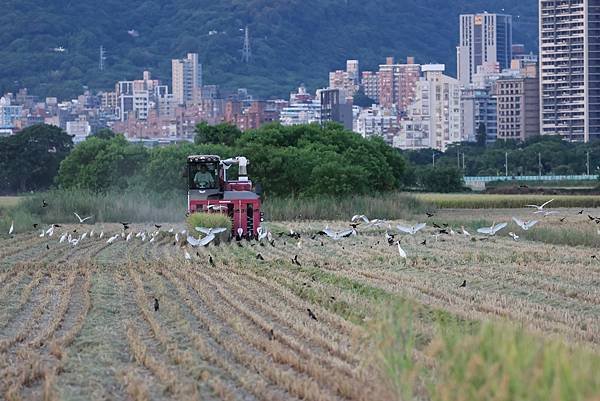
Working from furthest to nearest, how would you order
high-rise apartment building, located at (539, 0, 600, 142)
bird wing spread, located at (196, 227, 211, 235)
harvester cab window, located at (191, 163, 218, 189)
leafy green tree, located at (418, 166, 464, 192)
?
high-rise apartment building, located at (539, 0, 600, 142) → leafy green tree, located at (418, 166, 464, 192) → harvester cab window, located at (191, 163, 218, 189) → bird wing spread, located at (196, 227, 211, 235)

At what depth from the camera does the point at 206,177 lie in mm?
32875

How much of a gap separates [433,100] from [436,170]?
101392 mm

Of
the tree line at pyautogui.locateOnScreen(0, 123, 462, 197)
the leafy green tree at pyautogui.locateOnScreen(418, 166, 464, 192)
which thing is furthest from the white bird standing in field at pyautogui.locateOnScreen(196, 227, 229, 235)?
the leafy green tree at pyautogui.locateOnScreen(418, 166, 464, 192)

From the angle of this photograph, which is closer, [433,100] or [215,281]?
[215,281]

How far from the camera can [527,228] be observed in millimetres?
28797

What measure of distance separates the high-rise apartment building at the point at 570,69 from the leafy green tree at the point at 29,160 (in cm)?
8204

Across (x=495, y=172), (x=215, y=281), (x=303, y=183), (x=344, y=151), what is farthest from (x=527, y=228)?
(x=495, y=172)

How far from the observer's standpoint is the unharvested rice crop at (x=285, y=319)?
8.88 meters

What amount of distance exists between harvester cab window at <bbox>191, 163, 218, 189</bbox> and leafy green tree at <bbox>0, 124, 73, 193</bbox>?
160 feet

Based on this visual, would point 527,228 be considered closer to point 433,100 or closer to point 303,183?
point 303,183

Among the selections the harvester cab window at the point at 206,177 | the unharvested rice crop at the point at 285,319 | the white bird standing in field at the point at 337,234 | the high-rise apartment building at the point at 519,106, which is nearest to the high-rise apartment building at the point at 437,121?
the high-rise apartment building at the point at 519,106

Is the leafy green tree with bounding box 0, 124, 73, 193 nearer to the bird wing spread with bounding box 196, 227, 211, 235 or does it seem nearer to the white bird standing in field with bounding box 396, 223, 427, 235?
the white bird standing in field with bounding box 396, 223, 427, 235

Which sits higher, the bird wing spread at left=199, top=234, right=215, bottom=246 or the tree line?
the tree line

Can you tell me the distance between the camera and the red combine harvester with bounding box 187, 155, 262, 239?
101ft
